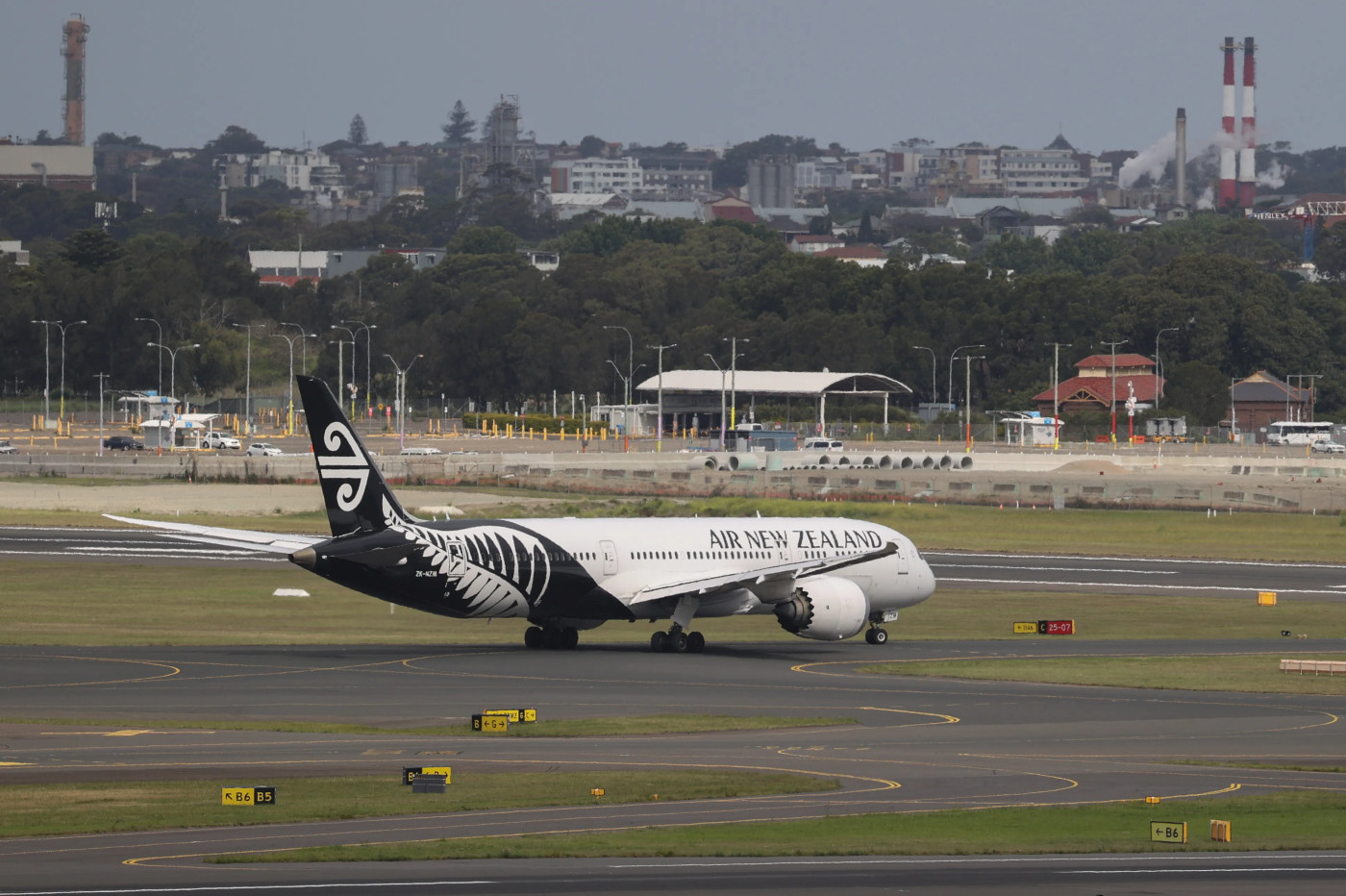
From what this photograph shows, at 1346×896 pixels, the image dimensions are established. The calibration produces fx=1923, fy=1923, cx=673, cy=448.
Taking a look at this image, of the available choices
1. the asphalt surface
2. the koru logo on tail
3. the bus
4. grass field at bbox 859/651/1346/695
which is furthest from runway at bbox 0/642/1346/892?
the bus

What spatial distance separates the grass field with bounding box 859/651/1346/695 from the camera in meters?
47.1

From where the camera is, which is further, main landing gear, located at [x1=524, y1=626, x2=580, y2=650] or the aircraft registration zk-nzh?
main landing gear, located at [x1=524, y1=626, x2=580, y2=650]

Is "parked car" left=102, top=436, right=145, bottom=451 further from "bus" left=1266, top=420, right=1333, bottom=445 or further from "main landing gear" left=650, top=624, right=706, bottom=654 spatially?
"main landing gear" left=650, top=624, right=706, bottom=654

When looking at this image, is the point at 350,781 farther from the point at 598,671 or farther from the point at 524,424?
the point at 524,424

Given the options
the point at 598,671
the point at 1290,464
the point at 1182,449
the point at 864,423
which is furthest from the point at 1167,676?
the point at 864,423

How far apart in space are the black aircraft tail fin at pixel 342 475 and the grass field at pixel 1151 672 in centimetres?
1339

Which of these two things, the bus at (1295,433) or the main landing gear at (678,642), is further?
the bus at (1295,433)

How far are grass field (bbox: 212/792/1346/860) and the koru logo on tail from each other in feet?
73.7

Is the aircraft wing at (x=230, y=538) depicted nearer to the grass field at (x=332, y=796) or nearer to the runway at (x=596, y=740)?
the runway at (x=596, y=740)

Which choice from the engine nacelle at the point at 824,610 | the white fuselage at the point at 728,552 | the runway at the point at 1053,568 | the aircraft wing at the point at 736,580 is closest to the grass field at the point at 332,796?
the aircraft wing at the point at 736,580

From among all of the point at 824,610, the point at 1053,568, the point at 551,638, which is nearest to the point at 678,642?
the point at 551,638

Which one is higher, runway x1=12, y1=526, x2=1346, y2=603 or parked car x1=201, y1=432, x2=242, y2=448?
parked car x1=201, y1=432, x2=242, y2=448

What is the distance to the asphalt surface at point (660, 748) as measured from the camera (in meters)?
24.5

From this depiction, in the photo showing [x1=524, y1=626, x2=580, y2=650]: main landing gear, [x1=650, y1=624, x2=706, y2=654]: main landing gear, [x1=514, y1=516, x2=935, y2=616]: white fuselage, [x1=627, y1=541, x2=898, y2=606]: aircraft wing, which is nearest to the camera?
[x1=627, y1=541, x2=898, y2=606]: aircraft wing
